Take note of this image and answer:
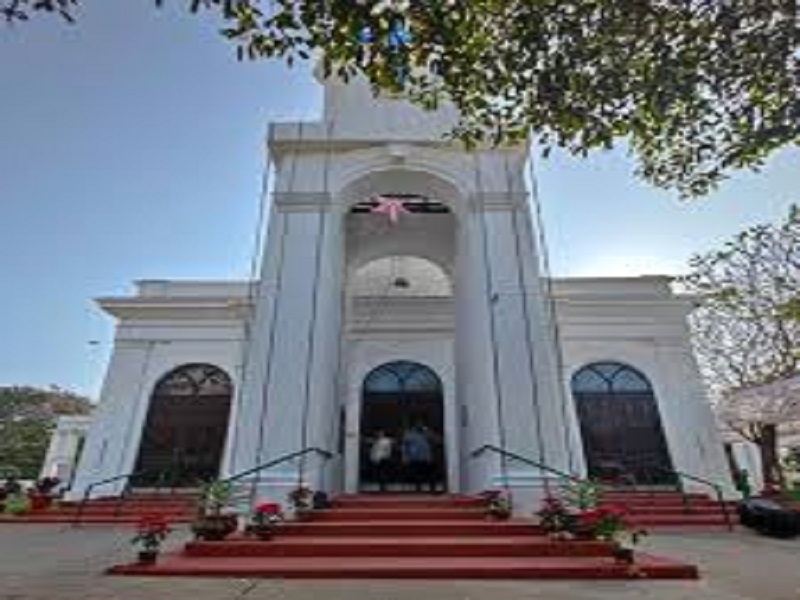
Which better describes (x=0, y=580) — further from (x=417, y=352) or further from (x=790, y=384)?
(x=790, y=384)

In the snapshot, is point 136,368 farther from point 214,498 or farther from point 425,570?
point 425,570

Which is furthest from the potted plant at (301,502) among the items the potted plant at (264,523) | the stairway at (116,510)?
the stairway at (116,510)

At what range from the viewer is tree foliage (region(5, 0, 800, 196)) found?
161 inches

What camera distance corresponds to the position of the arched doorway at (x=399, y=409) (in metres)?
12.0

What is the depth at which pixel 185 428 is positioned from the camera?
46.2 ft

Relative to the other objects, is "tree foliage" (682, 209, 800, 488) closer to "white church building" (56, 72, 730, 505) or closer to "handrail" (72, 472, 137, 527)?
"white church building" (56, 72, 730, 505)

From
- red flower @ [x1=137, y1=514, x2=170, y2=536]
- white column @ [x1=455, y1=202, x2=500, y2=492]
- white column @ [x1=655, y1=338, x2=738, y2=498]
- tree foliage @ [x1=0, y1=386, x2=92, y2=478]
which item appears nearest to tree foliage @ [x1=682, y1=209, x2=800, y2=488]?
white column @ [x1=655, y1=338, x2=738, y2=498]

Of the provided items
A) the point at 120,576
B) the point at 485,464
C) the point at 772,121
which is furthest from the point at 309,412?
the point at 772,121

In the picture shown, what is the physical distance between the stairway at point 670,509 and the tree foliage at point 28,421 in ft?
85.8

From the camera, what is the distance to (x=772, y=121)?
16.8 feet

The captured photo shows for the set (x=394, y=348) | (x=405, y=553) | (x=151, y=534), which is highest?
(x=394, y=348)

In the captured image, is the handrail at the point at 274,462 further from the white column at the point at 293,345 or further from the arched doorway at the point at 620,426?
the arched doorway at the point at 620,426

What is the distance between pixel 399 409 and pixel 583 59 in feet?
31.4

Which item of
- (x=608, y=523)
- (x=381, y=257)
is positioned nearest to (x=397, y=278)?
(x=381, y=257)
